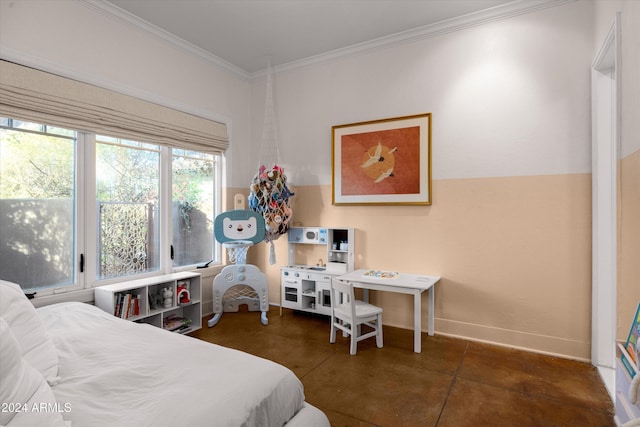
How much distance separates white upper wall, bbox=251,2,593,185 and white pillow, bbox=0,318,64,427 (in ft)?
10.6

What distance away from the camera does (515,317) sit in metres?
3.06

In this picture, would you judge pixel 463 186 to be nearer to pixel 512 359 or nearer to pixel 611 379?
pixel 512 359

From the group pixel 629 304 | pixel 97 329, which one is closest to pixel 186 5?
pixel 97 329

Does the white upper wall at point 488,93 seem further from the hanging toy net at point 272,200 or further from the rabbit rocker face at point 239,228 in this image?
the rabbit rocker face at point 239,228

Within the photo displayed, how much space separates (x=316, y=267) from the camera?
4012 mm

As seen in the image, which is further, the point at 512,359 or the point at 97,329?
the point at 512,359

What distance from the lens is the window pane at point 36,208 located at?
2527 millimetres

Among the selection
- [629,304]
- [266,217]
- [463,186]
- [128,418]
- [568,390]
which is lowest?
[568,390]

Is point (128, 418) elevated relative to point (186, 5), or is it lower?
lower

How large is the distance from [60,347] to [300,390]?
1.35m

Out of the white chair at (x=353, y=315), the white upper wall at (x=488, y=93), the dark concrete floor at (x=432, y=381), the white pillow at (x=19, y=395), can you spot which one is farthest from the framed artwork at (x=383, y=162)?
the white pillow at (x=19, y=395)

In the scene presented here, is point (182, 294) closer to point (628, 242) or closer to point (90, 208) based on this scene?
point (90, 208)

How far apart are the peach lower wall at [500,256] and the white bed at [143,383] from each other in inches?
84.0

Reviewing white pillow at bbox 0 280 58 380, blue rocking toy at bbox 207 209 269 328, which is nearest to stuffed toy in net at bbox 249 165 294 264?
blue rocking toy at bbox 207 209 269 328
